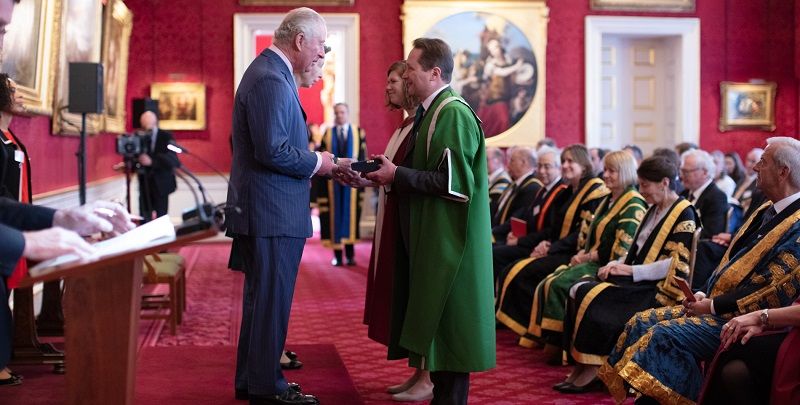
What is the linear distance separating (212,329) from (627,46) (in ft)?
33.1

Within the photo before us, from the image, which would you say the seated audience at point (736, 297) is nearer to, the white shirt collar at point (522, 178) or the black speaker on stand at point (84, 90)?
the white shirt collar at point (522, 178)

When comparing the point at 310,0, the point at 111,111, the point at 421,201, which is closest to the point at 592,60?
the point at 310,0

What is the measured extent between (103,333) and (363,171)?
60.1 inches

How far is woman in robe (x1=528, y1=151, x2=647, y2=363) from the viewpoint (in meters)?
6.02

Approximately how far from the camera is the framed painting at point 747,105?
15227 mm

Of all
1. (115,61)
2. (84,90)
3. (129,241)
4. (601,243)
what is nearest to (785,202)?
(601,243)

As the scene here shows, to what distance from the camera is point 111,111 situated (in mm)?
12258

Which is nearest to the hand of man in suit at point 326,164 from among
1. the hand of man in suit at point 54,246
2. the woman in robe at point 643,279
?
the woman in robe at point 643,279

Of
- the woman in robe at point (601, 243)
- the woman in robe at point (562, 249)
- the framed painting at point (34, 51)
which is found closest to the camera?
the woman in robe at point (601, 243)

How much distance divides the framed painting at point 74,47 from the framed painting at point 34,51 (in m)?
0.30

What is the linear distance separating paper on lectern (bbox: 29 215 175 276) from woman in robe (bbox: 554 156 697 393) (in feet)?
9.78

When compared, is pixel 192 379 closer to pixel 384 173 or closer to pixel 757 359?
pixel 384 173

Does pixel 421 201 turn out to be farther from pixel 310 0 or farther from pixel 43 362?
Answer: pixel 310 0

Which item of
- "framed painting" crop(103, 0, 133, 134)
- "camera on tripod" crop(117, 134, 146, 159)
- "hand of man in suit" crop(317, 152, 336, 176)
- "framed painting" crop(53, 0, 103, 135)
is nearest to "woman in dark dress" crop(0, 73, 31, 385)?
"hand of man in suit" crop(317, 152, 336, 176)
